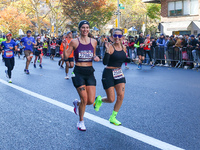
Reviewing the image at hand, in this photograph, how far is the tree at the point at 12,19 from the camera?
186ft

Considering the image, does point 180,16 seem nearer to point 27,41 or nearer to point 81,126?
point 27,41

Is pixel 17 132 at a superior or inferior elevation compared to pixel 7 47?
inferior

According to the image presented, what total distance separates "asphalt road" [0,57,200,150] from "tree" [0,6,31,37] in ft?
165

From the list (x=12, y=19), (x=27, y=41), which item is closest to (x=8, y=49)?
(x=27, y=41)

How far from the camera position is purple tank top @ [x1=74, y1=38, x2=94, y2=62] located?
17.4 feet

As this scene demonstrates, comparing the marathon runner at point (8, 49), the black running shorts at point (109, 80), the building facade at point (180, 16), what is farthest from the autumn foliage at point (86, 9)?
the black running shorts at point (109, 80)

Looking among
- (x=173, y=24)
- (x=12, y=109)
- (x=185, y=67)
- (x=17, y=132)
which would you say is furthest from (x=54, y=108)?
(x=173, y=24)

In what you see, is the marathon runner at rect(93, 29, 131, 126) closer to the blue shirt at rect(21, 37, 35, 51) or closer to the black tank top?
the black tank top

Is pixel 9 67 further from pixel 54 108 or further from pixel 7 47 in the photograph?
pixel 54 108

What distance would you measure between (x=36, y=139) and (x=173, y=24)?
3192cm

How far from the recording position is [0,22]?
57.6 m

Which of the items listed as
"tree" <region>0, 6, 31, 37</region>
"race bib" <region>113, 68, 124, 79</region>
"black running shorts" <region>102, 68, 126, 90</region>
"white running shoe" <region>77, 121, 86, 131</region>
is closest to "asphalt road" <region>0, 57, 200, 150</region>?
"white running shoe" <region>77, 121, 86, 131</region>

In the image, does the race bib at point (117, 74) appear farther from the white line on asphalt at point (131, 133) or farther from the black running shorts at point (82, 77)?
the white line on asphalt at point (131, 133)

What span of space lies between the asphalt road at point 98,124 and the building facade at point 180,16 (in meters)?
24.9
